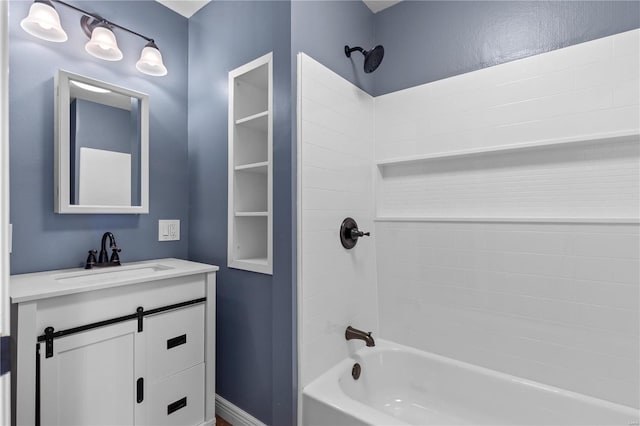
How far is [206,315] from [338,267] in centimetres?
76

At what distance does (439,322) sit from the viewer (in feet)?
6.31

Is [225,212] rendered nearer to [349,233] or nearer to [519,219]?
[349,233]

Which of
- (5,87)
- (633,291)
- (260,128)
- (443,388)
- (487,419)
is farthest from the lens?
(260,128)

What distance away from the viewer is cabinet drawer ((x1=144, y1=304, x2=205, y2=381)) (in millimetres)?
1520

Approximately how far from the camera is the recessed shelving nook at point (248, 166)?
1.83 metres

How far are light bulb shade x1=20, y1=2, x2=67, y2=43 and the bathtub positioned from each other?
6.74 ft

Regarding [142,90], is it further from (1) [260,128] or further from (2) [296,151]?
(2) [296,151]

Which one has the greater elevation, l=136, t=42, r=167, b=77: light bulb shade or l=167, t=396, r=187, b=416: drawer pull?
l=136, t=42, r=167, b=77: light bulb shade

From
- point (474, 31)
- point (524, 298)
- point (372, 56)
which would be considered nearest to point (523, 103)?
point (474, 31)

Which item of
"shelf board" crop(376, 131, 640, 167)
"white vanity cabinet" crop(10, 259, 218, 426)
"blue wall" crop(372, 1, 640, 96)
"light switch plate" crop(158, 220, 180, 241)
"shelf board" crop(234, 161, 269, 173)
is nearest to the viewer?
"white vanity cabinet" crop(10, 259, 218, 426)

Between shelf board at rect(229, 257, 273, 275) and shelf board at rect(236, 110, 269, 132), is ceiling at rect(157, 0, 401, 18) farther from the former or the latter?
shelf board at rect(229, 257, 273, 275)

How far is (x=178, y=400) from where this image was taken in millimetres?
1635

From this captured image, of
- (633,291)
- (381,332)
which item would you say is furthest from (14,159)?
(633,291)

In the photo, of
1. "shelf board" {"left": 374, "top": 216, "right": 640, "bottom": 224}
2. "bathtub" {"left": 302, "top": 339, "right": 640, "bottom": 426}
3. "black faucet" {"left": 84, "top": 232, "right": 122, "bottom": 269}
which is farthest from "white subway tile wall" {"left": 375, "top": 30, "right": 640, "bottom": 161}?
"black faucet" {"left": 84, "top": 232, "right": 122, "bottom": 269}
